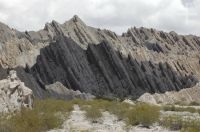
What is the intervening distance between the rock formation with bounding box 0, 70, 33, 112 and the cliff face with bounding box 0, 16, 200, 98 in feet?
281

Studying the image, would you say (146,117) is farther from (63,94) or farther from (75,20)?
(75,20)

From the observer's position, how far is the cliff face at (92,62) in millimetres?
140000

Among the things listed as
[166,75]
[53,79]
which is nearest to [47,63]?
[53,79]

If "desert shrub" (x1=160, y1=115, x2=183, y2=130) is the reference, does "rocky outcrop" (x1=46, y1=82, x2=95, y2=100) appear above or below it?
above

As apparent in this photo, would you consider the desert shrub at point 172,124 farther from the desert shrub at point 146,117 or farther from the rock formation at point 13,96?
the rock formation at point 13,96

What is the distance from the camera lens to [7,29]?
5910 inches

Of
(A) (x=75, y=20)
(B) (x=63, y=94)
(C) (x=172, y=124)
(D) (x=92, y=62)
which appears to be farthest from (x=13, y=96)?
(A) (x=75, y=20)

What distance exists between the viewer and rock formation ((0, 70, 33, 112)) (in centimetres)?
3403

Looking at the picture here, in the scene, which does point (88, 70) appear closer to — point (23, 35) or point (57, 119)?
point (23, 35)

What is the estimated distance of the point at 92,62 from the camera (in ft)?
534

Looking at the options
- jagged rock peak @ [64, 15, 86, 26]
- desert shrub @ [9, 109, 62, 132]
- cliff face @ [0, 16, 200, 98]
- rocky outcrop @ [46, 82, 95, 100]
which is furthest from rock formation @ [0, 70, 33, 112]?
jagged rock peak @ [64, 15, 86, 26]

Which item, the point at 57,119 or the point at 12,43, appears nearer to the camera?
the point at 57,119

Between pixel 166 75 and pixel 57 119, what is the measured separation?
14768cm

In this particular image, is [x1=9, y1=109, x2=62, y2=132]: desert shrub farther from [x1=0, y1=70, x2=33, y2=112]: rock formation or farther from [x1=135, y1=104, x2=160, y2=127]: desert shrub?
[x1=135, y1=104, x2=160, y2=127]: desert shrub
